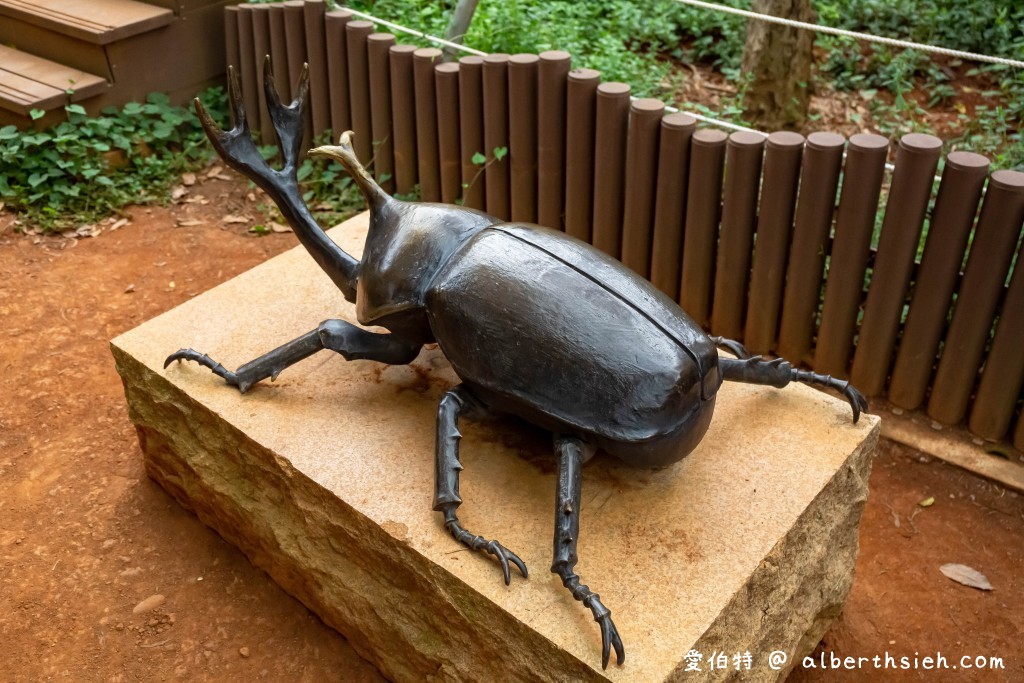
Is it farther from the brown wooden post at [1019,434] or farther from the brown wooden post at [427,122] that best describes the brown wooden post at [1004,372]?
the brown wooden post at [427,122]

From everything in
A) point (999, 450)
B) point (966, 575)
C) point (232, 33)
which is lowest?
point (966, 575)

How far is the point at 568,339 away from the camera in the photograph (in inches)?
87.0

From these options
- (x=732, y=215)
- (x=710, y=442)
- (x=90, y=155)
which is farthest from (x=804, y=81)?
(x=90, y=155)

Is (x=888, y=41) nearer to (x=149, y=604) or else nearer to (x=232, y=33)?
(x=149, y=604)

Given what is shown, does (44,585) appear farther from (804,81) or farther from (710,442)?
(804,81)

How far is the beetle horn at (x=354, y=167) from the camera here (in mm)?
2590

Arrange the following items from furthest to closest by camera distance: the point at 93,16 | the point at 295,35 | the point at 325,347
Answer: the point at 93,16 → the point at 295,35 → the point at 325,347

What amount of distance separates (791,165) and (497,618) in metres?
A: 2.31

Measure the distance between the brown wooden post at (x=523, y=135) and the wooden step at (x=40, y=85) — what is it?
264 cm

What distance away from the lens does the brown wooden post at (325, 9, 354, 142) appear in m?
5.10

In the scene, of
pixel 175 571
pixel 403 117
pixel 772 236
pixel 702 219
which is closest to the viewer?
pixel 175 571

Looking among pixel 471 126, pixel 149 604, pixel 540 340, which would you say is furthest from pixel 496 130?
pixel 149 604

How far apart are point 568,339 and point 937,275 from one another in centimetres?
197

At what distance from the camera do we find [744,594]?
2227mm
